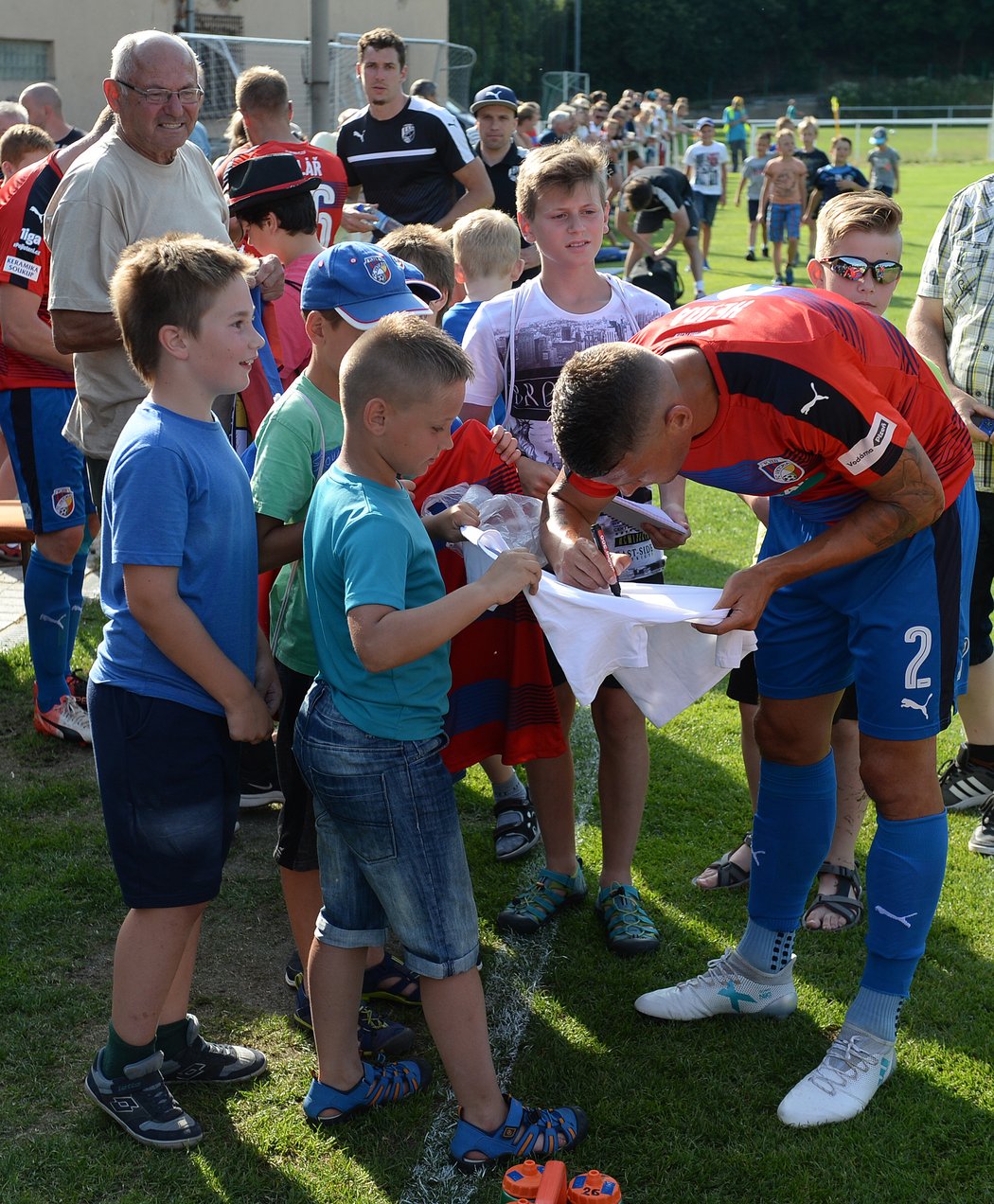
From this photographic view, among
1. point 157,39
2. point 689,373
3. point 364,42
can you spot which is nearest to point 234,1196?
point 689,373

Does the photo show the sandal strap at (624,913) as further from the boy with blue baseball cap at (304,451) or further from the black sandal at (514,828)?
the boy with blue baseball cap at (304,451)

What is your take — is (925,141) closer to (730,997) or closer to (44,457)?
(44,457)

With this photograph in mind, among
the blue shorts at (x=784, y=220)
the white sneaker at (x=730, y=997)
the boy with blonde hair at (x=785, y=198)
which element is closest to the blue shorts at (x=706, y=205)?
the boy with blonde hair at (x=785, y=198)

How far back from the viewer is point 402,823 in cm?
256

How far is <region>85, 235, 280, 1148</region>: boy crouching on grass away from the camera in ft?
8.33

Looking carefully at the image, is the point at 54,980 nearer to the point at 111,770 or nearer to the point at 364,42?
the point at 111,770

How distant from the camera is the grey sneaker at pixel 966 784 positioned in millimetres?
4500

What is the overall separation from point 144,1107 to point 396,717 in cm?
112

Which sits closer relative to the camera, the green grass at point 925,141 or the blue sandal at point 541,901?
the blue sandal at point 541,901

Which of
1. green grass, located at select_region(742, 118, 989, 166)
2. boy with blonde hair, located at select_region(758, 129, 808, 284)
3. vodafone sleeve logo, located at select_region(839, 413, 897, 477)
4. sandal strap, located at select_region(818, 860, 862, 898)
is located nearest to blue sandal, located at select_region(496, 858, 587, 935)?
sandal strap, located at select_region(818, 860, 862, 898)

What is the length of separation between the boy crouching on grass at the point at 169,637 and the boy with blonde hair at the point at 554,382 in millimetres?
1028

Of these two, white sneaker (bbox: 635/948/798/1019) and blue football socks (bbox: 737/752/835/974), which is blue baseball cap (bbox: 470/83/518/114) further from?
white sneaker (bbox: 635/948/798/1019)

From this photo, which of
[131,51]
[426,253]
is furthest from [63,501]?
[426,253]

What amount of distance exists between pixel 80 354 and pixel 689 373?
2.52 meters
